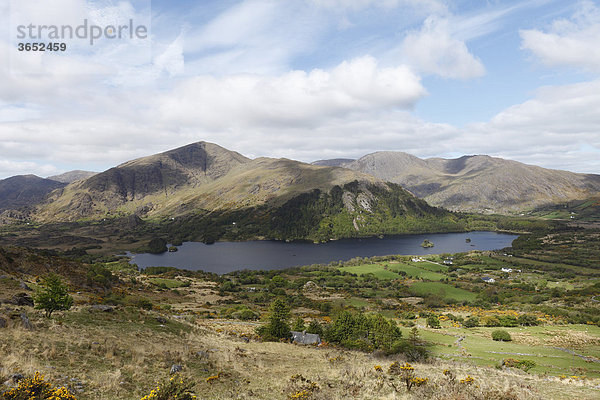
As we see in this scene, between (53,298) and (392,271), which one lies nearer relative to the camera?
(53,298)

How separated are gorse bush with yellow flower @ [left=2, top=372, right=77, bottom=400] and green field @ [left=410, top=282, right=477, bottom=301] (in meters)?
129

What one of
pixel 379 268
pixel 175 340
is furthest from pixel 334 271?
pixel 175 340

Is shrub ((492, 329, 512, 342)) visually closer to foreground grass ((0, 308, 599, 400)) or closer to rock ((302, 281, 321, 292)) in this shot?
foreground grass ((0, 308, 599, 400))

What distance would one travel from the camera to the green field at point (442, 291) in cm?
11968

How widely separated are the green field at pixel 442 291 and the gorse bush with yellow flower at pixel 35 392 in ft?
422

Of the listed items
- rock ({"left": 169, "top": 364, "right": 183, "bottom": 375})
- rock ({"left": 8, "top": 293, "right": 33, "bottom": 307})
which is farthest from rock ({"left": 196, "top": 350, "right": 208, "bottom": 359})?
rock ({"left": 8, "top": 293, "right": 33, "bottom": 307})

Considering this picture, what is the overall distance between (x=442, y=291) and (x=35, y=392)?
135807 mm

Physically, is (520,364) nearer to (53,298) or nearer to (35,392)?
(35,392)

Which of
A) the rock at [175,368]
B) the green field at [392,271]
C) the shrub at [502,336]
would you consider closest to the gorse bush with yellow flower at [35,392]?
Result: the rock at [175,368]

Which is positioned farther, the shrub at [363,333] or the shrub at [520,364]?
the shrub at [363,333]

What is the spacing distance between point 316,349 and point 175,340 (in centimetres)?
1692

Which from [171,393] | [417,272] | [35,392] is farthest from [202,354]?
[417,272]

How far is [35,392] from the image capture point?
45.3 ft

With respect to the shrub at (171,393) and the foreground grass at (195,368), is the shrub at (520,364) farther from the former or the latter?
the shrub at (171,393)
